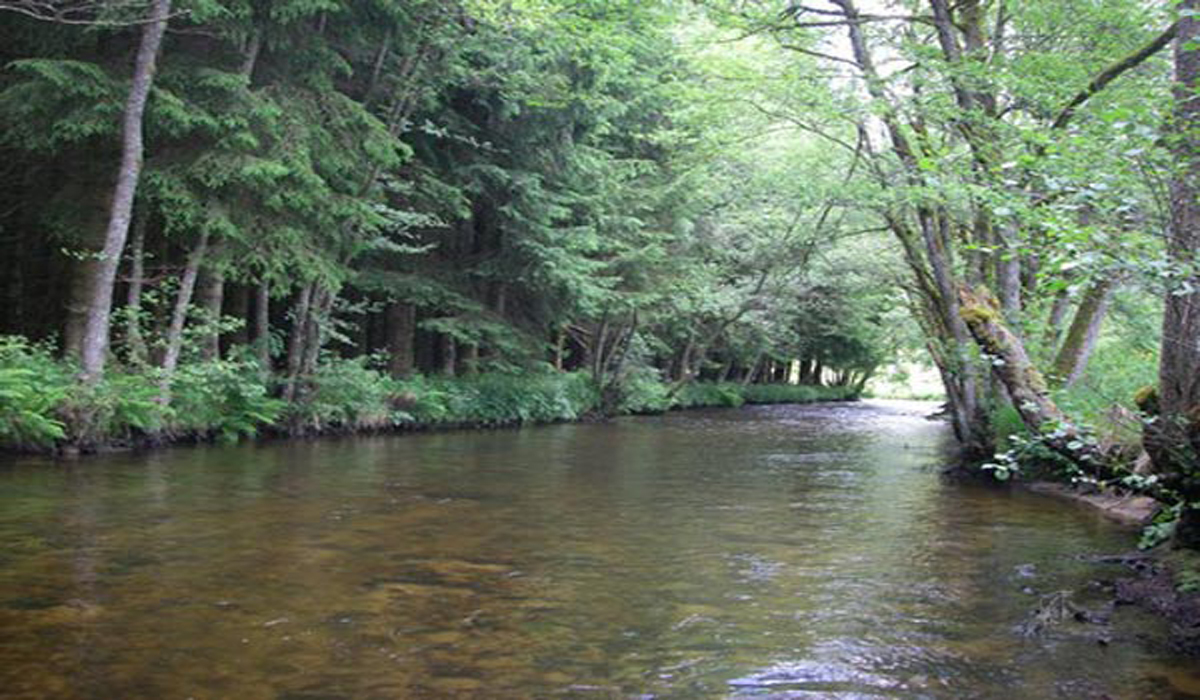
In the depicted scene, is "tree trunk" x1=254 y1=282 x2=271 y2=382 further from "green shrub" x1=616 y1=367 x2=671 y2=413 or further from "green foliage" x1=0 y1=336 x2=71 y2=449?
"green shrub" x1=616 y1=367 x2=671 y2=413

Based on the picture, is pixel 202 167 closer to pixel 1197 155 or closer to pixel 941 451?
pixel 1197 155

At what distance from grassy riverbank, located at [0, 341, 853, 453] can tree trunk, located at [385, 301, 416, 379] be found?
851 millimetres

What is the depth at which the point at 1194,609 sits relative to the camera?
19.0 feet

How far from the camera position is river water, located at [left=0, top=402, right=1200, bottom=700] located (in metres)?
4.59

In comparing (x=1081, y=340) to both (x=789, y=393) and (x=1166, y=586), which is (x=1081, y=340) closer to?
(x=1166, y=586)

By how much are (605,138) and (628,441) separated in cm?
1146

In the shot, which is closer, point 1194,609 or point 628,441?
point 1194,609

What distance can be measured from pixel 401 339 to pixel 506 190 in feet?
14.3

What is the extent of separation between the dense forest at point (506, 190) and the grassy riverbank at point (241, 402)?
58mm

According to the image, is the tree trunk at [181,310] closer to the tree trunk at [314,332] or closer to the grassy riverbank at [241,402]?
the grassy riverbank at [241,402]

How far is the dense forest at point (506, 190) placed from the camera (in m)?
7.29

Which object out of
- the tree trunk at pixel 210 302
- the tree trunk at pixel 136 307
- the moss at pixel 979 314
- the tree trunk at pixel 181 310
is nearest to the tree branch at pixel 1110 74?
the moss at pixel 979 314

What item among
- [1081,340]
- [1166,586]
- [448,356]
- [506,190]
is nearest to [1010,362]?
[1081,340]

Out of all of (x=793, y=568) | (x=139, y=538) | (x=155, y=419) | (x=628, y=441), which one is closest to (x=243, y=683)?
(x=139, y=538)
